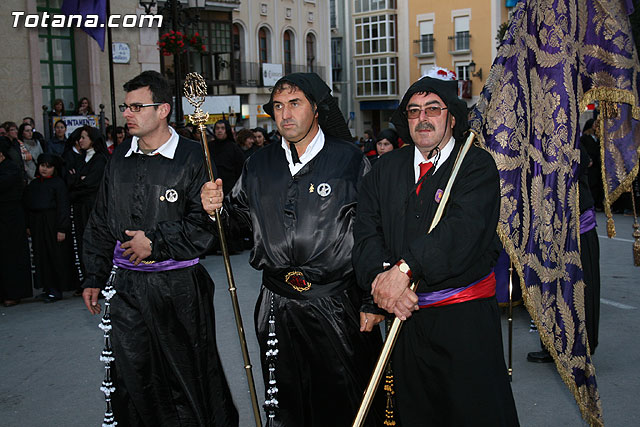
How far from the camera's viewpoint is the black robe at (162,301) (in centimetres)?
445

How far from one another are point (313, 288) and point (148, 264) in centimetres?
103

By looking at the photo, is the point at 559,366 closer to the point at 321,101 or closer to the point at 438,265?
the point at 438,265

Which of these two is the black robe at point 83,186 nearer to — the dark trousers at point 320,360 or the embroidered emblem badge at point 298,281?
the dark trousers at point 320,360

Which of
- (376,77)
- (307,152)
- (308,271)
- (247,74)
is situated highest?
(376,77)

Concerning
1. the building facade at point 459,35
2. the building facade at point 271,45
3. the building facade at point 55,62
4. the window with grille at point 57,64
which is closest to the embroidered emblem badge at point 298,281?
the building facade at point 55,62

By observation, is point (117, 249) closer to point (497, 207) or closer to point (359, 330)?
point (359, 330)

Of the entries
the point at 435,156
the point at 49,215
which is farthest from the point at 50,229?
the point at 435,156

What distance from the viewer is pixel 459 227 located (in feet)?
11.1

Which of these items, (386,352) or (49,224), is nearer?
(386,352)

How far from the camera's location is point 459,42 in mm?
49188

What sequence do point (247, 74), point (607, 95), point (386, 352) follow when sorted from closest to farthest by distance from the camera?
point (386, 352)
point (607, 95)
point (247, 74)

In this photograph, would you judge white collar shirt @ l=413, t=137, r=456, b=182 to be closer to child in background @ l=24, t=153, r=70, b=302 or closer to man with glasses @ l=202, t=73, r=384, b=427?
man with glasses @ l=202, t=73, r=384, b=427

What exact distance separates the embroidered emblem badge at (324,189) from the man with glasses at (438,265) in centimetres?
39

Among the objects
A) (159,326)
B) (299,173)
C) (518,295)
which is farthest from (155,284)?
(518,295)
